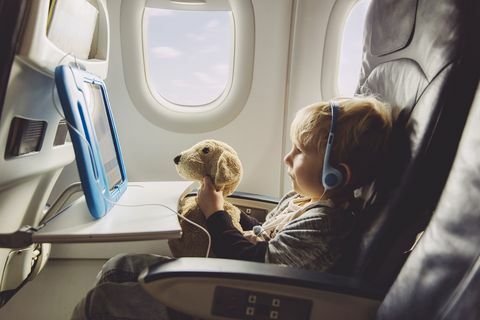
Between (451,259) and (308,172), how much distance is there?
1.49 ft

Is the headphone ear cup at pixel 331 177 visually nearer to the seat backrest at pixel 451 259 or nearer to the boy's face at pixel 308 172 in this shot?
the boy's face at pixel 308 172

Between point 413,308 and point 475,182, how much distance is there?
238 mm

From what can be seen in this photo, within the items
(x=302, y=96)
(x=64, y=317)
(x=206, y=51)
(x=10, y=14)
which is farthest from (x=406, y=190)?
(x=64, y=317)

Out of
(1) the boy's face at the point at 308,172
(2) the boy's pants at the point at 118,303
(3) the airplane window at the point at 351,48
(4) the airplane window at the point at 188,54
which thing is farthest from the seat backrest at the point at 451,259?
(4) the airplane window at the point at 188,54

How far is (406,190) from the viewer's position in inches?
29.1

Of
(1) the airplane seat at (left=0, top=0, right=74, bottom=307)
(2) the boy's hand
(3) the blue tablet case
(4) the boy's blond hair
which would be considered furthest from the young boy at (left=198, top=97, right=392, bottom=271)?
(1) the airplane seat at (left=0, top=0, right=74, bottom=307)

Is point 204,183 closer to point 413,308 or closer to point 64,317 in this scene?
point 413,308

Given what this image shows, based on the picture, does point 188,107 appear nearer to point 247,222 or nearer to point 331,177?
point 247,222

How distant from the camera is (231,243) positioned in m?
0.98

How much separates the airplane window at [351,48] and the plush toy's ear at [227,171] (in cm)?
78

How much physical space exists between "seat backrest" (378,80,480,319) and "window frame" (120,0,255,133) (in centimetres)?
120

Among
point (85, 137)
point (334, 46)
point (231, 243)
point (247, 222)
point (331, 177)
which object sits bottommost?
point (247, 222)

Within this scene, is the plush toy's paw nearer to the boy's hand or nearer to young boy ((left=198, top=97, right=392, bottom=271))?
the boy's hand

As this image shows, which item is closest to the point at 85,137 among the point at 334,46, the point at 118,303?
the point at 118,303
